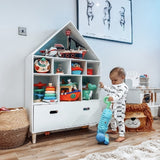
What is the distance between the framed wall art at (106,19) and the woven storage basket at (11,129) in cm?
128

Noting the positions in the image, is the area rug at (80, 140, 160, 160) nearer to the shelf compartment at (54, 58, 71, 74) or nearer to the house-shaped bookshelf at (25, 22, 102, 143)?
the house-shaped bookshelf at (25, 22, 102, 143)

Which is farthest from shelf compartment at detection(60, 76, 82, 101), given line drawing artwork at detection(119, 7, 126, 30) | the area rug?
line drawing artwork at detection(119, 7, 126, 30)

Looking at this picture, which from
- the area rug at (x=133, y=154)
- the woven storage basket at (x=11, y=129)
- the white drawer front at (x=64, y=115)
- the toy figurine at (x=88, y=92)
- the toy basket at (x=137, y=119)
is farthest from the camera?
the toy basket at (x=137, y=119)

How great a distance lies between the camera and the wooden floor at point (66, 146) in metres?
1.22

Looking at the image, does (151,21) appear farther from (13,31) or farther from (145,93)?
(13,31)

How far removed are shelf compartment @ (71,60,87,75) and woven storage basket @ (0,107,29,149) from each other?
0.66 metres

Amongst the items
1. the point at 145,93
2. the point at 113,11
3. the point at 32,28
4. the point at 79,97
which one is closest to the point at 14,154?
the point at 79,97

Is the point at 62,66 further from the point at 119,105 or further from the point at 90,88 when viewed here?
the point at 119,105

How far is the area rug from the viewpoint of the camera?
3.79 ft

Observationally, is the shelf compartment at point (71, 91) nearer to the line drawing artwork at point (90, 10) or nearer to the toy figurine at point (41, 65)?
the toy figurine at point (41, 65)

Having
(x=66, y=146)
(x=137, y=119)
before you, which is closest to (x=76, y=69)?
(x=66, y=146)

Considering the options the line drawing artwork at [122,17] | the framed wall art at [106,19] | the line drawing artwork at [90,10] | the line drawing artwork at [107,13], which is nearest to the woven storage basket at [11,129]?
the framed wall art at [106,19]

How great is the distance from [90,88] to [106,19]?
3.64 feet

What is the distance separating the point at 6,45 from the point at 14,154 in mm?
1026
